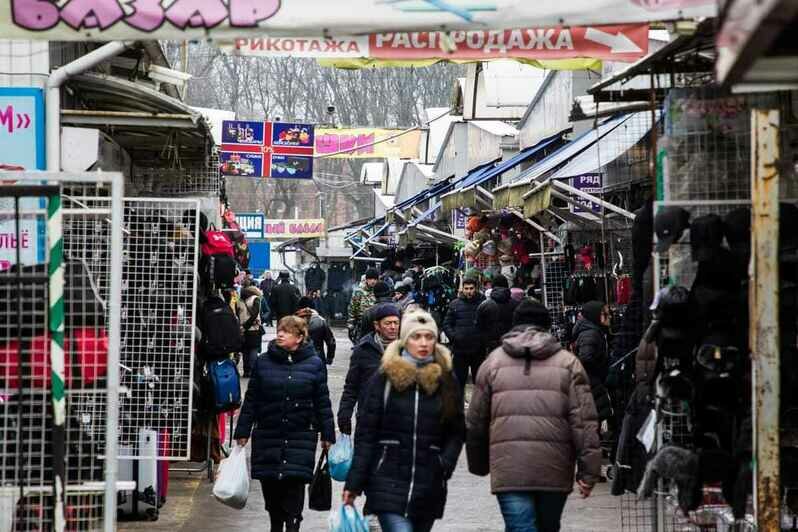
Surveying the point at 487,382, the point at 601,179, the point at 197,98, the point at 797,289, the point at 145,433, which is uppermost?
the point at 197,98

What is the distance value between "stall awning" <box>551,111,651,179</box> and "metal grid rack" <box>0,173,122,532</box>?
5825 mm

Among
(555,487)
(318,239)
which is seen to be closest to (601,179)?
(555,487)

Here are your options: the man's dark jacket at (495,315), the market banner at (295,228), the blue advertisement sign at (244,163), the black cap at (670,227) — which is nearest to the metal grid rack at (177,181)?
the man's dark jacket at (495,315)

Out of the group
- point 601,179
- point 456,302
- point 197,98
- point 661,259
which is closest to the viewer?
point 661,259

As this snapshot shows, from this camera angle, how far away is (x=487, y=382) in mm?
7574

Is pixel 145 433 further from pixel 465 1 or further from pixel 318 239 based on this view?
pixel 318 239

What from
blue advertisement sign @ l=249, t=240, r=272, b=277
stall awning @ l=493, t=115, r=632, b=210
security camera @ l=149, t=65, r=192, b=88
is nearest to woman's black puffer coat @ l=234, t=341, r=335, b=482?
security camera @ l=149, t=65, r=192, b=88

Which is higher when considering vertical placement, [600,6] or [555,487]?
[600,6]

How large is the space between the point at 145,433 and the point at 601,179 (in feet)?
20.9

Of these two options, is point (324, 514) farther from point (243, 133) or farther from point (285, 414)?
point (243, 133)

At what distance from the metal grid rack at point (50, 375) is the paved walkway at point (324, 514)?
3.74 meters

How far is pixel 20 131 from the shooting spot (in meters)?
9.62

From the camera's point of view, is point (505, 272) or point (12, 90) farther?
point (505, 272)

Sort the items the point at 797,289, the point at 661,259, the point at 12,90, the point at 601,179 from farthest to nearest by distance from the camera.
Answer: the point at 601,179 < the point at 12,90 < the point at 661,259 < the point at 797,289
